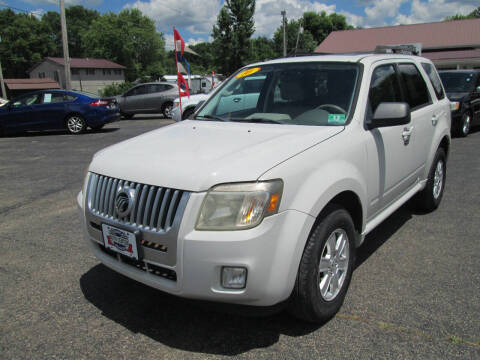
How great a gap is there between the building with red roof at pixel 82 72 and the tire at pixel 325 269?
71.6 meters

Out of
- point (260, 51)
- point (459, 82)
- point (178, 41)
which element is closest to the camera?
point (459, 82)

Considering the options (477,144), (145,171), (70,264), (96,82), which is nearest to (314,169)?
(145,171)

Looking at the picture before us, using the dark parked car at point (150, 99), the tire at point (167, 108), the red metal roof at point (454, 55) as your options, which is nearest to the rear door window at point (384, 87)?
the dark parked car at point (150, 99)

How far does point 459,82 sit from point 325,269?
417 inches

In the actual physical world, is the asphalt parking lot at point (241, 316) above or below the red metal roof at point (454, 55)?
below

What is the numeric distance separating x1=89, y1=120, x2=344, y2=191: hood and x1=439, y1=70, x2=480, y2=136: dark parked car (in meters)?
9.10

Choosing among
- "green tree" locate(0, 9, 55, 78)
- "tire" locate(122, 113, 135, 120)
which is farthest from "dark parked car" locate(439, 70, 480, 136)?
"green tree" locate(0, 9, 55, 78)

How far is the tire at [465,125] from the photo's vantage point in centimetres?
1084

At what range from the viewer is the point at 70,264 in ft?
12.7

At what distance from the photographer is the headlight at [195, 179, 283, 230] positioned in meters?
2.34

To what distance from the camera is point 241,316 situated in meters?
2.98

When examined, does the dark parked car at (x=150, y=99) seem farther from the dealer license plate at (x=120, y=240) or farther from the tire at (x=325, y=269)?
the tire at (x=325, y=269)

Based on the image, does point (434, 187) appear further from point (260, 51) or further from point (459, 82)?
point (260, 51)

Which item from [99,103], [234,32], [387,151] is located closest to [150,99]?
[99,103]
